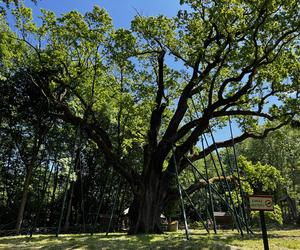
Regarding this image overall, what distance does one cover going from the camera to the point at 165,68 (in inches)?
611

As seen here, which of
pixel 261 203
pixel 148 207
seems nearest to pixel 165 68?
pixel 148 207

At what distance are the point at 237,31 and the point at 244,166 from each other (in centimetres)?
689

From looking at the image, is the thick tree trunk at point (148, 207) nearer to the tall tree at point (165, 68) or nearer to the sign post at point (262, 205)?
the tall tree at point (165, 68)

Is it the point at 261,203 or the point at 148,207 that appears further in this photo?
the point at 148,207

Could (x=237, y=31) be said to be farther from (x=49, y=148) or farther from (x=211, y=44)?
(x=49, y=148)

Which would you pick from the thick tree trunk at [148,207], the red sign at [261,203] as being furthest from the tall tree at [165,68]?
the red sign at [261,203]

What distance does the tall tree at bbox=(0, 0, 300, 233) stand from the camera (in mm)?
10539

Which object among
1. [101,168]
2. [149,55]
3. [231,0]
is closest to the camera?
[231,0]

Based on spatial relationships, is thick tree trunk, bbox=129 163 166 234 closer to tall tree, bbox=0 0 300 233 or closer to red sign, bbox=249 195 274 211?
tall tree, bbox=0 0 300 233

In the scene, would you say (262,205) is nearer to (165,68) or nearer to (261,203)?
(261,203)

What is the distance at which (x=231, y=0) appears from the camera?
32.8 ft

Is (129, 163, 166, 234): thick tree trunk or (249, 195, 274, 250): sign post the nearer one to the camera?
(249, 195, 274, 250): sign post

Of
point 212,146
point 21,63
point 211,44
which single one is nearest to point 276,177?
point 212,146

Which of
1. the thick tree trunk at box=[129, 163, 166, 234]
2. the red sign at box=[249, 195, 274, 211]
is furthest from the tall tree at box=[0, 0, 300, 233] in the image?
the red sign at box=[249, 195, 274, 211]
